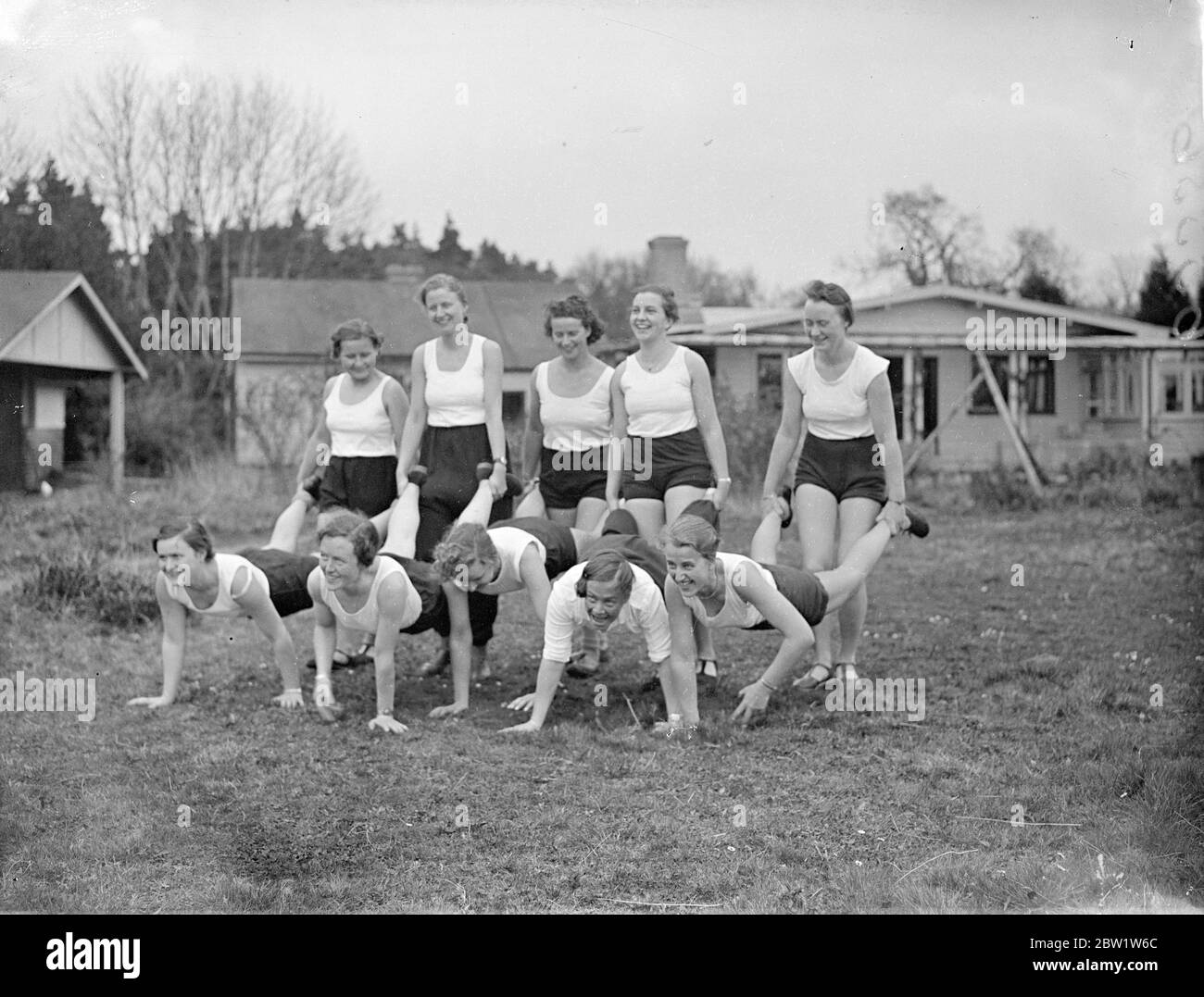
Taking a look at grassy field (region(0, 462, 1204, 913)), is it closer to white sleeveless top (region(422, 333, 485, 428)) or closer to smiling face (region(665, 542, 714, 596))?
smiling face (region(665, 542, 714, 596))

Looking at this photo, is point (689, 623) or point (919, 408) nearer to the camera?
point (689, 623)

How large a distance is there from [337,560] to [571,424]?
1539mm

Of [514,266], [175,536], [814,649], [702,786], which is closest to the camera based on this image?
[702,786]

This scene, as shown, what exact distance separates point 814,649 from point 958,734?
1.40m

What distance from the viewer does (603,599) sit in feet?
18.2

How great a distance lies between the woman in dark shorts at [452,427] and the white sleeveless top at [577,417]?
0.25 meters

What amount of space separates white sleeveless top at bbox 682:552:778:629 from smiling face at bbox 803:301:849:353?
3.90ft

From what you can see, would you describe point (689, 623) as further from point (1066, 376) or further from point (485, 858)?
point (1066, 376)

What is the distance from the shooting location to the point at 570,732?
5824 mm

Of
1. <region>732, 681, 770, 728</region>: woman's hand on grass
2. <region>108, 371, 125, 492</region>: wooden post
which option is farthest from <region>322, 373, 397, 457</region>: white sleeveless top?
<region>108, 371, 125, 492</region>: wooden post

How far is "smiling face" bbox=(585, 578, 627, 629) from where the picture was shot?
553 centimetres

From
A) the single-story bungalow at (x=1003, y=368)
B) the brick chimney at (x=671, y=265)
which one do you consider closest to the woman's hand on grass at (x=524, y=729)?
the single-story bungalow at (x=1003, y=368)

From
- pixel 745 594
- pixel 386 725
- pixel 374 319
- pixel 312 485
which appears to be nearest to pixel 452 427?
pixel 312 485
